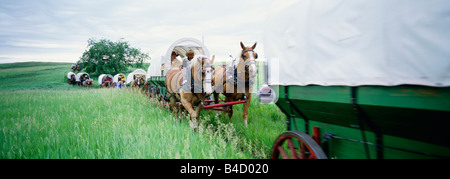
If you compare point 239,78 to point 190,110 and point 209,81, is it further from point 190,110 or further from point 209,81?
point 190,110

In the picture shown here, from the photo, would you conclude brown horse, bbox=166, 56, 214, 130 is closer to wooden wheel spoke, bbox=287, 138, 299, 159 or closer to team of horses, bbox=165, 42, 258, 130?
team of horses, bbox=165, 42, 258, 130

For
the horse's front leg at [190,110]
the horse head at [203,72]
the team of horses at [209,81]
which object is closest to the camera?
the horse head at [203,72]

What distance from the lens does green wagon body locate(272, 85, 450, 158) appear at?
1.37 m

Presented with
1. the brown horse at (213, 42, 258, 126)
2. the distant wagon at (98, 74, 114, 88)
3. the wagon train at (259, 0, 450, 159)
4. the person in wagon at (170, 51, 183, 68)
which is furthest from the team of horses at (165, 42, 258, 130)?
the distant wagon at (98, 74, 114, 88)

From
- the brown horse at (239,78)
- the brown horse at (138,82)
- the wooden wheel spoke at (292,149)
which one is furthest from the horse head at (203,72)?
the brown horse at (138,82)

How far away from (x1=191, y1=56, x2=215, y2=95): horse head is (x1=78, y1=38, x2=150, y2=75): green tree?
129ft

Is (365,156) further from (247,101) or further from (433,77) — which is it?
(247,101)

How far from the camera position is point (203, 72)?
14.6ft

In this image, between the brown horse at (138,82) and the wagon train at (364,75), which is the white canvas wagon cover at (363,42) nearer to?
the wagon train at (364,75)

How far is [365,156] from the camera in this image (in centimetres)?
205

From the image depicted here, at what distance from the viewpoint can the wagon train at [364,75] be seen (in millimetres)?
1266

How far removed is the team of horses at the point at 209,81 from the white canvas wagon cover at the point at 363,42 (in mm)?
2289
